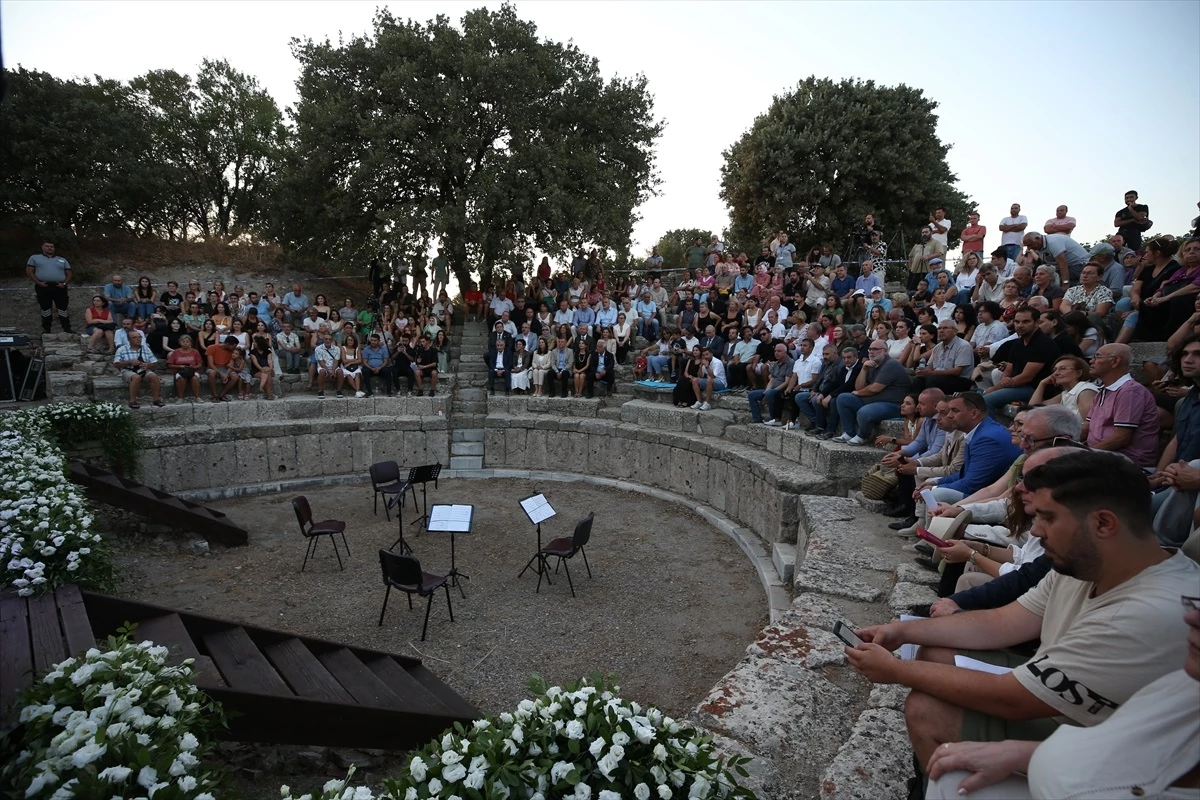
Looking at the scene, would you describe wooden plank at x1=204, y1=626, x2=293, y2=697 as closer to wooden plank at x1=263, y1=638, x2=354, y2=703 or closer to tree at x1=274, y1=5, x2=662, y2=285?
wooden plank at x1=263, y1=638, x2=354, y2=703

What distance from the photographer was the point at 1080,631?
1.79 meters

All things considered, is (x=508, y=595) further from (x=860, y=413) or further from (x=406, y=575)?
(x=860, y=413)

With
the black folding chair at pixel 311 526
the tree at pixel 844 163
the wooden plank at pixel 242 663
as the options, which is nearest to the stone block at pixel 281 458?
the black folding chair at pixel 311 526

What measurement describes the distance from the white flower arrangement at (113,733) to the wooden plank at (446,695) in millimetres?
2016

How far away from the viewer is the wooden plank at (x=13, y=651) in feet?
8.79


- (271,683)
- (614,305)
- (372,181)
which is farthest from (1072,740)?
(372,181)

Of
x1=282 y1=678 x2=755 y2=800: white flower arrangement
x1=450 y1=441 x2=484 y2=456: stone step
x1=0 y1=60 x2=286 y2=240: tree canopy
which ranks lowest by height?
x1=450 y1=441 x2=484 y2=456: stone step

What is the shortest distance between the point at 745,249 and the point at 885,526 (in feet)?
65.4

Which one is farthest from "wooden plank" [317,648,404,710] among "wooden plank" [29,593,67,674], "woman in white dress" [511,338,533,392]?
"woman in white dress" [511,338,533,392]

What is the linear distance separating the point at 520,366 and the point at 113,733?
11.3 m

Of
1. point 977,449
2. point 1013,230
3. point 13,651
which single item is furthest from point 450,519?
point 1013,230

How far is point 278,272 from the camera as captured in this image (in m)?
19.2

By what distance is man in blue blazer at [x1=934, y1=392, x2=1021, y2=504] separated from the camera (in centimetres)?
475

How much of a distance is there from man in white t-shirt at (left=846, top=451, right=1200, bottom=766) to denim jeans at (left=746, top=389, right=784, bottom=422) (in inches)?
312
